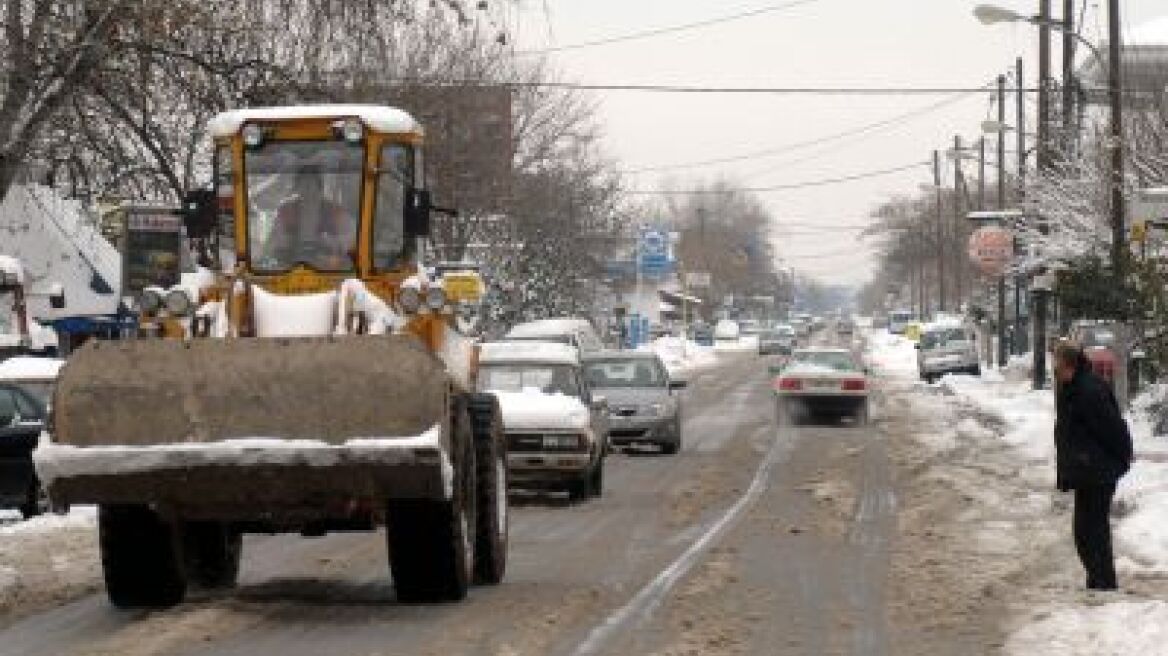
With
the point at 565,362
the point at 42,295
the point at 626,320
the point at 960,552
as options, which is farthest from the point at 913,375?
the point at 960,552

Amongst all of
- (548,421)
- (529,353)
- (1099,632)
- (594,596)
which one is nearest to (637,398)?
(529,353)

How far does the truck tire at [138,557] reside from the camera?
12953 mm

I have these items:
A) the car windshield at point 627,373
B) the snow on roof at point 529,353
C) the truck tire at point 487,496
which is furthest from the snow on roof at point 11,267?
the truck tire at point 487,496

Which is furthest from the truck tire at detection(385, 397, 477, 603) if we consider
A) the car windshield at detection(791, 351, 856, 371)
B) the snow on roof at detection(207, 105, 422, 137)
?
the car windshield at detection(791, 351, 856, 371)

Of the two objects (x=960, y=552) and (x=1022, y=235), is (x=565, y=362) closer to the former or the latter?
(x=960, y=552)

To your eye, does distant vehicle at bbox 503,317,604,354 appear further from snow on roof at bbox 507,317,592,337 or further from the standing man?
the standing man

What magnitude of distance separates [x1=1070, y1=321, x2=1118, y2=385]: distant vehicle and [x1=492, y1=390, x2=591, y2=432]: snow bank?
10.9 m

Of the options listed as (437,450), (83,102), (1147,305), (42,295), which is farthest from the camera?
(42,295)

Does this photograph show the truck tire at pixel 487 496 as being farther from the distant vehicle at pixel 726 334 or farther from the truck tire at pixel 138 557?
the distant vehicle at pixel 726 334

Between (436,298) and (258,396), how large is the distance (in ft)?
5.27

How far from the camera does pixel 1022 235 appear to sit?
50.6 meters

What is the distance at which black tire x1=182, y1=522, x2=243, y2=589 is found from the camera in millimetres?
14281

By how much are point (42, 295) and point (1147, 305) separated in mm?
20767

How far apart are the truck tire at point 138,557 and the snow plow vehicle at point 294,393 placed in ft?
0.04
